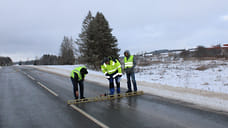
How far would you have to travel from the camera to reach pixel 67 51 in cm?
7938

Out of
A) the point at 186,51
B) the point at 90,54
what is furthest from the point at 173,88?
the point at 186,51

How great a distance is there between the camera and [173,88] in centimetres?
914

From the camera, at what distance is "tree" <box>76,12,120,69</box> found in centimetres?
2811

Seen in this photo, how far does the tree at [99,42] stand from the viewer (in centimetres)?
2811

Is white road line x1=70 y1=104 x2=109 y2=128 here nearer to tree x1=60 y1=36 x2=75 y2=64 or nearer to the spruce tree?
the spruce tree

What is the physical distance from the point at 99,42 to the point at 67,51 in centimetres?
5415

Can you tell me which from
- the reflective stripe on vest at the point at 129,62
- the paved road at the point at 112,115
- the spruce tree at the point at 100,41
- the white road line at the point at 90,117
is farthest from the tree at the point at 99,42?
the white road line at the point at 90,117

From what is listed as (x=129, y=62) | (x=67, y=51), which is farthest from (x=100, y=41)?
(x=67, y=51)

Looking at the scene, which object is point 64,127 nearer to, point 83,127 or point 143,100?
point 83,127

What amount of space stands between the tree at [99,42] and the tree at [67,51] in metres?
48.4

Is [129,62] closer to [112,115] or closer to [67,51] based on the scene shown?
[112,115]

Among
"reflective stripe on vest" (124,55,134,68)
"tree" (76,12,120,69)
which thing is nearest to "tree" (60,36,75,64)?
"tree" (76,12,120,69)

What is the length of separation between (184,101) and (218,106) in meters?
1.35

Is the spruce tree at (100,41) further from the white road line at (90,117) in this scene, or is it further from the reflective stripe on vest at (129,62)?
the white road line at (90,117)
